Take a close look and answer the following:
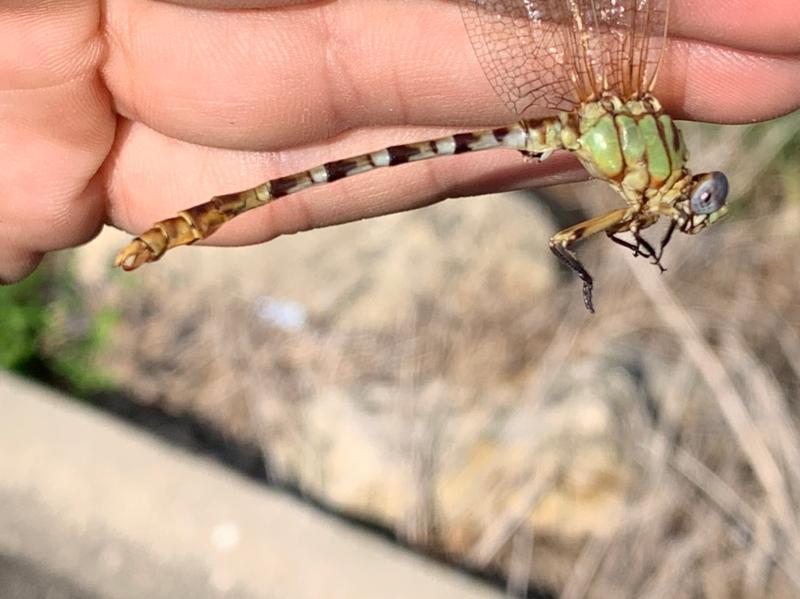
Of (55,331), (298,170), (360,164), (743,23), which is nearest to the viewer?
(743,23)

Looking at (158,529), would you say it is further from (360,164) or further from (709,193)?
(709,193)

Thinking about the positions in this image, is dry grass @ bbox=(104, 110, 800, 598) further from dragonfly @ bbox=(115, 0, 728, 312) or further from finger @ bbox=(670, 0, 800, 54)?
finger @ bbox=(670, 0, 800, 54)

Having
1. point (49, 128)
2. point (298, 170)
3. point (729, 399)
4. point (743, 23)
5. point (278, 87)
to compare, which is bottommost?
point (729, 399)

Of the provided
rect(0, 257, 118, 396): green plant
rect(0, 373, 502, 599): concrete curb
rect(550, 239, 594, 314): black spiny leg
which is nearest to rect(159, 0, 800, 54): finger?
rect(550, 239, 594, 314): black spiny leg

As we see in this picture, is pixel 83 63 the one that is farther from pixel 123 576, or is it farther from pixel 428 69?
pixel 123 576

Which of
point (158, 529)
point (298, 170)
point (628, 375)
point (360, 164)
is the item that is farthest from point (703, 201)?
point (158, 529)

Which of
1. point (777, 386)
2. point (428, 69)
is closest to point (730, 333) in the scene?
point (777, 386)

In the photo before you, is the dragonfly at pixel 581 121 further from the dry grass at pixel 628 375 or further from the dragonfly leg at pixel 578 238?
the dry grass at pixel 628 375
